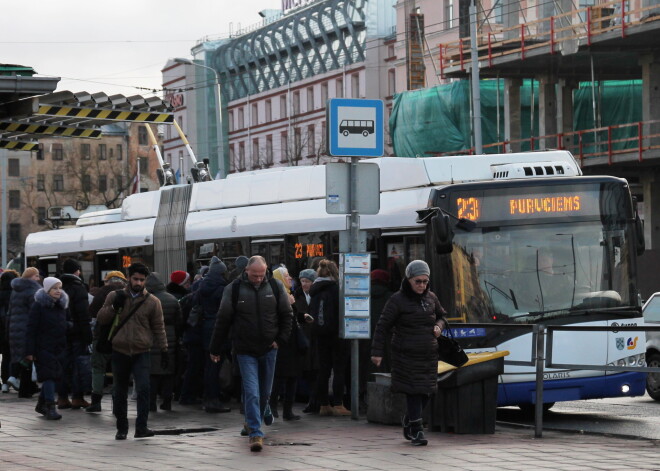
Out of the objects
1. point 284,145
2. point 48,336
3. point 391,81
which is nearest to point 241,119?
point 284,145

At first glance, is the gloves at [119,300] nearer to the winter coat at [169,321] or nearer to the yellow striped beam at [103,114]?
the yellow striped beam at [103,114]

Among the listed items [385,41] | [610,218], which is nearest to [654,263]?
[610,218]

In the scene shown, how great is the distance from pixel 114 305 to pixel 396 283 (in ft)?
13.4

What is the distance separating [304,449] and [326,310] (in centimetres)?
366

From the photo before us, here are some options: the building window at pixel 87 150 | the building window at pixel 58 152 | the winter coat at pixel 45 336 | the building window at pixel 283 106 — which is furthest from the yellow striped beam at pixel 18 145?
the building window at pixel 58 152

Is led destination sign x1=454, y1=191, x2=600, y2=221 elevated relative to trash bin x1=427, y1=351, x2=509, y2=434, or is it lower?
elevated

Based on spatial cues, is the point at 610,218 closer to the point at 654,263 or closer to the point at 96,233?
the point at 96,233

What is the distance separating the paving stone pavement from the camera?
441 inches

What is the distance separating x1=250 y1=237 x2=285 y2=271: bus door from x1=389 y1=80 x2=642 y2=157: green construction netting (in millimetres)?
26256

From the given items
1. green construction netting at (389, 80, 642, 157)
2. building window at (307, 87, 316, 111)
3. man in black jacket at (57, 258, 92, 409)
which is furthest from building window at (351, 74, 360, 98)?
man in black jacket at (57, 258, 92, 409)

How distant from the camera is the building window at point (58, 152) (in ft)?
413

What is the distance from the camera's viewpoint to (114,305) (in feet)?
43.8

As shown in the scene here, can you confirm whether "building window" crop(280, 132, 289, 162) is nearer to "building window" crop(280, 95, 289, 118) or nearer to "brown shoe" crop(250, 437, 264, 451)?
"building window" crop(280, 95, 289, 118)

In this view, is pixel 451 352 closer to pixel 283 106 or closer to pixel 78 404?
pixel 78 404
